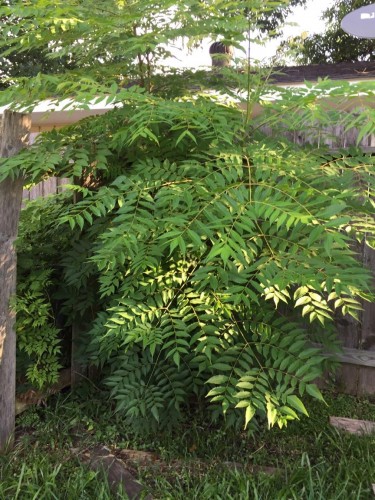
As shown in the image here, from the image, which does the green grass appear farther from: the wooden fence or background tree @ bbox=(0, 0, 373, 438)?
the wooden fence

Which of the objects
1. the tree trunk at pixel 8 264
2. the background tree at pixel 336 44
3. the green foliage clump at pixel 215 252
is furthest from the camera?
the background tree at pixel 336 44

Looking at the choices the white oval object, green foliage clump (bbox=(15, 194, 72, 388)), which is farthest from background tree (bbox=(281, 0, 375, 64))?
green foliage clump (bbox=(15, 194, 72, 388))

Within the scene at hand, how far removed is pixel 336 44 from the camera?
16828 millimetres

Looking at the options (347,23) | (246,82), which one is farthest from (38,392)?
(347,23)

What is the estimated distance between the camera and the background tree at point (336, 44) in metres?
16.4

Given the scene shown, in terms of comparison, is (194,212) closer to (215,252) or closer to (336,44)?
(215,252)

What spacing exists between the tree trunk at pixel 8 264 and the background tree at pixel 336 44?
1422cm

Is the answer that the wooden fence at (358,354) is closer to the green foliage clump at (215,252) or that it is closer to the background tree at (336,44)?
the green foliage clump at (215,252)

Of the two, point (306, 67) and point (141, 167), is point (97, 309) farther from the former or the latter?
point (306, 67)

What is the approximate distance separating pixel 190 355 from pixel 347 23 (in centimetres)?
247

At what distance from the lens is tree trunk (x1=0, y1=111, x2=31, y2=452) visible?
133 inches

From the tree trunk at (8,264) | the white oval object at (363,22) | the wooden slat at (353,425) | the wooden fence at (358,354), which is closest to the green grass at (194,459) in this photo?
the wooden slat at (353,425)

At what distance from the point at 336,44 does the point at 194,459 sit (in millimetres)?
15878

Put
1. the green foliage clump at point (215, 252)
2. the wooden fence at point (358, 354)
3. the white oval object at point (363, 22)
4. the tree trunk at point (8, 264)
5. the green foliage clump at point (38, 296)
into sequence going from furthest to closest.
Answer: the wooden fence at point (358, 354), the white oval object at point (363, 22), the green foliage clump at point (38, 296), the tree trunk at point (8, 264), the green foliage clump at point (215, 252)
